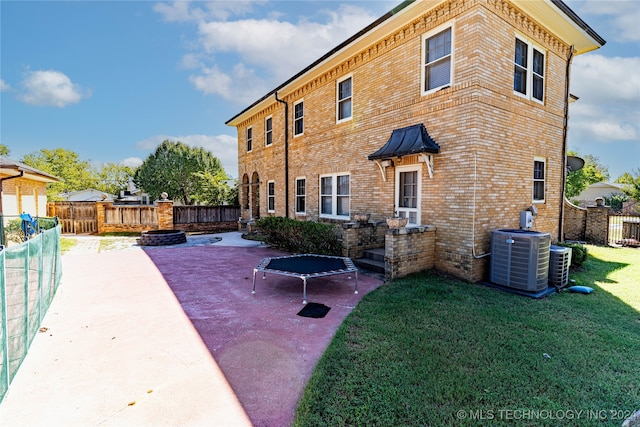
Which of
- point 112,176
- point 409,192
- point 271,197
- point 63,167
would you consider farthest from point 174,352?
point 112,176

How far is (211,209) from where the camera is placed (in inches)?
702

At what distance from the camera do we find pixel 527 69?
7.55 meters

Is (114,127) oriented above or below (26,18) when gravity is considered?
above

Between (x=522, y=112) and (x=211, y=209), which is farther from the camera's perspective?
(x=211, y=209)

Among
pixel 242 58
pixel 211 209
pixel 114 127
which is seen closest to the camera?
pixel 242 58

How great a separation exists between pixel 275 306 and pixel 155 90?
77.6 feet

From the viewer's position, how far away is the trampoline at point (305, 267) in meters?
5.75

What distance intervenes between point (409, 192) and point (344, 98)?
4391mm

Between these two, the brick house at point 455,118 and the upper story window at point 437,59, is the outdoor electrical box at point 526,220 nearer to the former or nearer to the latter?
the brick house at point 455,118

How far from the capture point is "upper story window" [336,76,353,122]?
394 inches

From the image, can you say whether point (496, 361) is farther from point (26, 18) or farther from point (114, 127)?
point (114, 127)

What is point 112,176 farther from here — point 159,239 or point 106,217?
point 159,239

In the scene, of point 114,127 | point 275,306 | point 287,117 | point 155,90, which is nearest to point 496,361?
point 275,306

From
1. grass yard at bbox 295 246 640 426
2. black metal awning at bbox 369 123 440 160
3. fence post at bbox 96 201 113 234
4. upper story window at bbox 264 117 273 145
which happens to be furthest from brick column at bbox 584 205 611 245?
fence post at bbox 96 201 113 234
